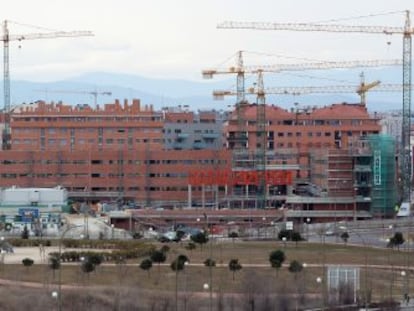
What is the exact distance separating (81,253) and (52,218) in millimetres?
14134

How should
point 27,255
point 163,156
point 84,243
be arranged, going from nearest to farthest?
1. point 27,255
2. point 84,243
3. point 163,156

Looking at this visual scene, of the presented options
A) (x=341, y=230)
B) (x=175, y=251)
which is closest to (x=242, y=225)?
(x=341, y=230)

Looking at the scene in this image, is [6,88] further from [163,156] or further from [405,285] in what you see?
[405,285]

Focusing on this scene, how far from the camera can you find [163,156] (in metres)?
52.5

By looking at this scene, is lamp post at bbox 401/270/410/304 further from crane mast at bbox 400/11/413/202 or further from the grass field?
crane mast at bbox 400/11/413/202

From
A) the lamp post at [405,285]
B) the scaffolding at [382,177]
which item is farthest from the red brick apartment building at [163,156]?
the lamp post at [405,285]

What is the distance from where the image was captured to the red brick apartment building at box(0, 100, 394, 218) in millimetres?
51531

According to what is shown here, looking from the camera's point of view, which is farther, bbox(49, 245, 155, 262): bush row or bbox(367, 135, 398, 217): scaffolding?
bbox(367, 135, 398, 217): scaffolding

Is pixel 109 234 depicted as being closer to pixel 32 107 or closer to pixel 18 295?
pixel 18 295

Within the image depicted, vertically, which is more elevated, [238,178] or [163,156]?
[163,156]

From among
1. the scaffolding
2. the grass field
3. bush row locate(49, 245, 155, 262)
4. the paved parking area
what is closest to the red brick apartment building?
the scaffolding

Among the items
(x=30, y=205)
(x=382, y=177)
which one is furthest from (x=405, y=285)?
(x=382, y=177)

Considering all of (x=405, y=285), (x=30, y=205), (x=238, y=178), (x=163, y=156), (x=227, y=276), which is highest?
(x=163, y=156)

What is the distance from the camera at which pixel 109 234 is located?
126 ft
